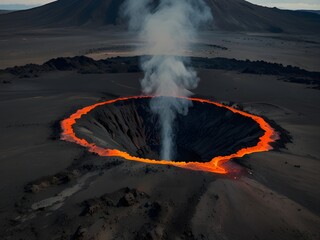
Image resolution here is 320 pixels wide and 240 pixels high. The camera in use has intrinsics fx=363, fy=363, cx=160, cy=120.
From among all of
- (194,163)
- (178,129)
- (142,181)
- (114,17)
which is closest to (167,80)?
(178,129)

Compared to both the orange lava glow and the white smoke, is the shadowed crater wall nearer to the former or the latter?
the orange lava glow

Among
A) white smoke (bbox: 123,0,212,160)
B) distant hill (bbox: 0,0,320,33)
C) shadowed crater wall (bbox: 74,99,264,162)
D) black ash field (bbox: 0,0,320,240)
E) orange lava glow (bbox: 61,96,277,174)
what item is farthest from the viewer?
distant hill (bbox: 0,0,320,33)

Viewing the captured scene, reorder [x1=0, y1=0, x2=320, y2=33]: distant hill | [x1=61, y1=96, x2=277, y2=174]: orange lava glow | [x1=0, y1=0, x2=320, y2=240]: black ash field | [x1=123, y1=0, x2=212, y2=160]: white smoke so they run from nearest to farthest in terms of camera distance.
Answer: [x1=0, y1=0, x2=320, y2=240]: black ash field
[x1=61, y1=96, x2=277, y2=174]: orange lava glow
[x1=123, y1=0, x2=212, y2=160]: white smoke
[x1=0, y1=0, x2=320, y2=33]: distant hill

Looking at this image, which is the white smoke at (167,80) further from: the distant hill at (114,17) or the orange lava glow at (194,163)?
the distant hill at (114,17)

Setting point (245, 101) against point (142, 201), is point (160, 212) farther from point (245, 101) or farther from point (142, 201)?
point (245, 101)

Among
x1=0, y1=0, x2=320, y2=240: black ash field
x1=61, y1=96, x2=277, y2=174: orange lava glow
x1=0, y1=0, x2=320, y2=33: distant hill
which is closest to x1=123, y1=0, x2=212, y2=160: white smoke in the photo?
x1=0, y1=0, x2=320, y2=240: black ash field

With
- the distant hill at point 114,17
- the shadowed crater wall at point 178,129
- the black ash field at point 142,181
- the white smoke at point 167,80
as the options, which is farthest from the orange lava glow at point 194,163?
the distant hill at point 114,17

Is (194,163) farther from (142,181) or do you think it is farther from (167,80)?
(167,80)
